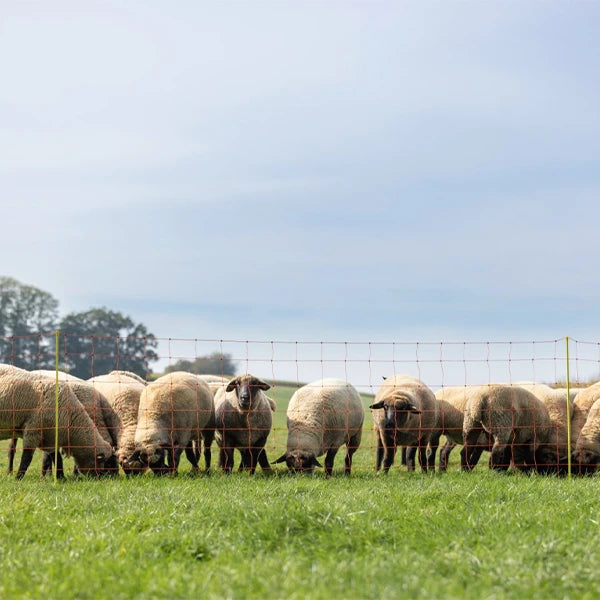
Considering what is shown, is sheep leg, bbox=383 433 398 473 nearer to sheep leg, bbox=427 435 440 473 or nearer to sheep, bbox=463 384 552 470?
sheep, bbox=463 384 552 470

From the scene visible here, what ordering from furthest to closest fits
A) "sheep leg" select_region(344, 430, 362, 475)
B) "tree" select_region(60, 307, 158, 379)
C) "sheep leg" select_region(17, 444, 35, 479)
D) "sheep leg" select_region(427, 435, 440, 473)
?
"tree" select_region(60, 307, 158, 379)
"sheep leg" select_region(427, 435, 440, 473)
"sheep leg" select_region(344, 430, 362, 475)
"sheep leg" select_region(17, 444, 35, 479)

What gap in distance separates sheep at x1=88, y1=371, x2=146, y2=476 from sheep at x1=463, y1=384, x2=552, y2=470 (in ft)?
→ 19.8

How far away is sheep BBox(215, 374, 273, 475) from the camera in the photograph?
13.5 metres

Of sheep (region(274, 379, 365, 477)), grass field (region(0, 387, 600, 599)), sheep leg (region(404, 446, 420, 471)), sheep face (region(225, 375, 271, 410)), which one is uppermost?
sheep face (region(225, 375, 271, 410))

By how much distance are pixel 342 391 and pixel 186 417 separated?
9.93 feet

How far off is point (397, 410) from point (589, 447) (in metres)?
3.42

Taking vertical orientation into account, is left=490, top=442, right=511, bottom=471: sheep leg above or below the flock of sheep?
below

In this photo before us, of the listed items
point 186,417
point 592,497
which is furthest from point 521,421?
point 186,417

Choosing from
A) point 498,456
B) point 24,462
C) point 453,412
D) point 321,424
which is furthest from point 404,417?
point 24,462

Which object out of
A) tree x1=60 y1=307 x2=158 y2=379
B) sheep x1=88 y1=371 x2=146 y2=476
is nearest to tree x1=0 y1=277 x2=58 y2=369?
tree x1=60 y1=307 x2=158 y2=379

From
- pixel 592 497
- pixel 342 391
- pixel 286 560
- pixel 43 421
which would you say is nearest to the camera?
pixel 286 560

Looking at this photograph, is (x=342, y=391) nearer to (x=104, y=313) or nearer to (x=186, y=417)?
(x=186, y=417)

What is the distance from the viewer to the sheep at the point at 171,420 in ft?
42.3

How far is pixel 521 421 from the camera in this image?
13938 mm
